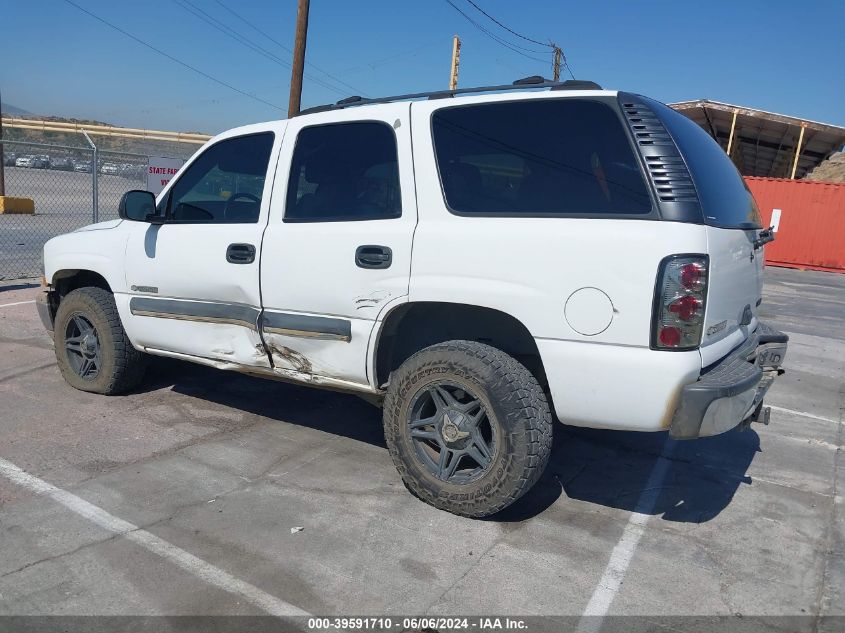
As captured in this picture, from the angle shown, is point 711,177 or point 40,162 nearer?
point 711,177

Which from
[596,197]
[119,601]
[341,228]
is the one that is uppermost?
[596,197]

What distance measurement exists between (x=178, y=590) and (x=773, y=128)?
878 inches

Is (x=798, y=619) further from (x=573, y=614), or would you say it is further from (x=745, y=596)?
(x=573, y=614)

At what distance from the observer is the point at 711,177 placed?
136 inches

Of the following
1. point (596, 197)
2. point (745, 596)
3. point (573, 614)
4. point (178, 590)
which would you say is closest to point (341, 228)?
point (596, 197)

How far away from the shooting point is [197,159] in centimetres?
475

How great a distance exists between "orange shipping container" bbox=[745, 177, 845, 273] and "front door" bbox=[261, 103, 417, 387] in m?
19.0

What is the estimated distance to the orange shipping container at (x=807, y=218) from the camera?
66.7 feet

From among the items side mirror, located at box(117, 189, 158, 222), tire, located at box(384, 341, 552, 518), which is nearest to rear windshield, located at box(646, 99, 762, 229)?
tire, located at box(384, 341, 552, 518)

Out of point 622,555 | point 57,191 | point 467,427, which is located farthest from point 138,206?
point 57,191

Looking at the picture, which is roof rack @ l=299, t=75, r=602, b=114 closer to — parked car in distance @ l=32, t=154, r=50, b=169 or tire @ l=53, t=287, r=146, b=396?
tire @ l=53, t=287, r=146, b=396

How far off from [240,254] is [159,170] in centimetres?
630

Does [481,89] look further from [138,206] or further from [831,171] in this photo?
[831,171]

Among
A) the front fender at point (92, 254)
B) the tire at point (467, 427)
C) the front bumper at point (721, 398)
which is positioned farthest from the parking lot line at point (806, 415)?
the front fender at point (92, 254)
